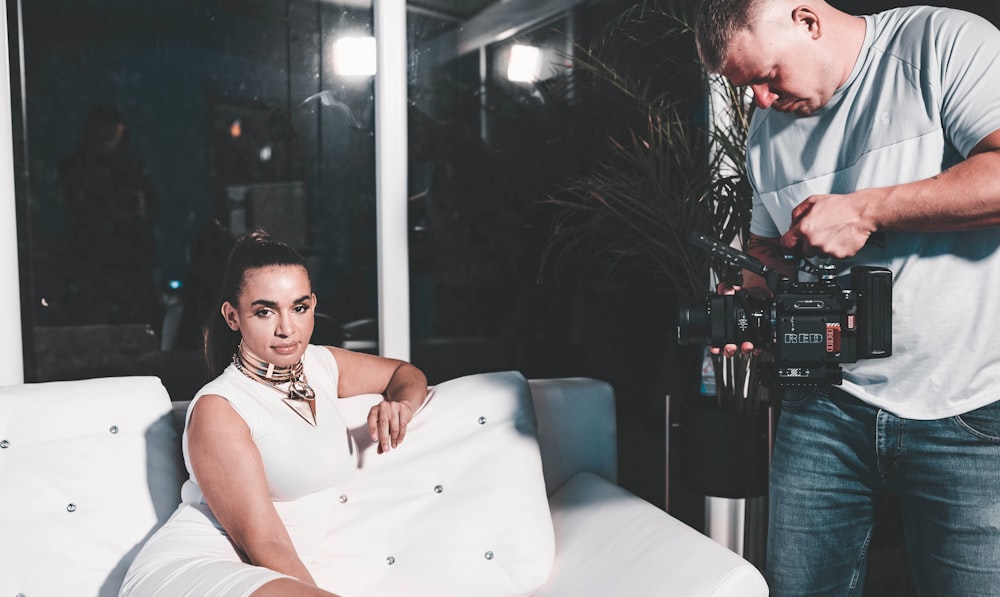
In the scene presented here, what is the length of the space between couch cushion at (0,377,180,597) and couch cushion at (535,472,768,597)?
82 cm

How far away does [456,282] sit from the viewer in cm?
247

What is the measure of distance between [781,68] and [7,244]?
6.21ft

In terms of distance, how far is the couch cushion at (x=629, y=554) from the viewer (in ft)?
4.36

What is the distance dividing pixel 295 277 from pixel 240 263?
0.11m

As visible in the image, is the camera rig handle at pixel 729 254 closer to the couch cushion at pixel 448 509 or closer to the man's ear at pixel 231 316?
the couch cushion at pixel 448 509

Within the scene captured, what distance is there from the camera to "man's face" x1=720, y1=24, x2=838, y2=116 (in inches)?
47.9

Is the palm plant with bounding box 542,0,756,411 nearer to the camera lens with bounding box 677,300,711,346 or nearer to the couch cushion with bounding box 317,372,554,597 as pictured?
the camera lens with bounding box 677,300,711,346

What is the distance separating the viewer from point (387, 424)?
1581 millimetres

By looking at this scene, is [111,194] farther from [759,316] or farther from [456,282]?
[759,316]

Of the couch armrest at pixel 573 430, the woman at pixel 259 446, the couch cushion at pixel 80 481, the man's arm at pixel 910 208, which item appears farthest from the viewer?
the couch armrest at pixel 573 430

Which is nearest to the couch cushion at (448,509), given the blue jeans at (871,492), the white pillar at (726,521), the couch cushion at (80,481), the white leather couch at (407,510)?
the white leather couch at (407,510)

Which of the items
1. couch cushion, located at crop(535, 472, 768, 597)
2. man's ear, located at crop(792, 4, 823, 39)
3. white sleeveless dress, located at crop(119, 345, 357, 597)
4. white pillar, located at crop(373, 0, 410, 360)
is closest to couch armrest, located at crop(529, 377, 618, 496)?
couch cushion, located at crop(535, 472, 768, 597)

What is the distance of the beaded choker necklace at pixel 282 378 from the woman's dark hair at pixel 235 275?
61 mm

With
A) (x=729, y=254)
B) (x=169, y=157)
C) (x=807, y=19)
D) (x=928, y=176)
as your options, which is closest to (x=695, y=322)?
(x=729, y=254)
